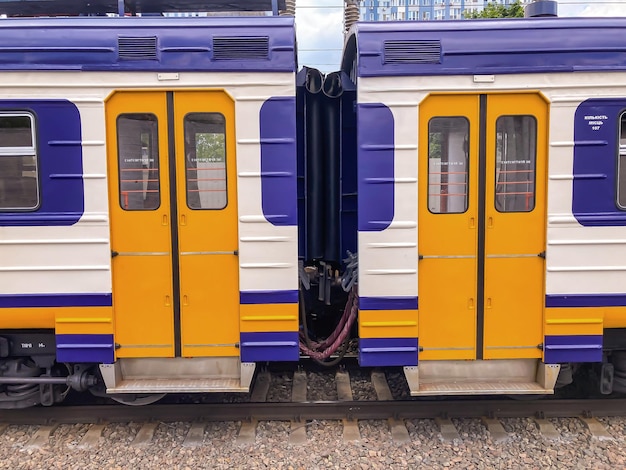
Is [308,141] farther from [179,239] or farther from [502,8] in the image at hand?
[502,8]

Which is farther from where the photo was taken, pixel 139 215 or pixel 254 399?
pixel 254 399

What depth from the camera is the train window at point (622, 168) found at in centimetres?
461

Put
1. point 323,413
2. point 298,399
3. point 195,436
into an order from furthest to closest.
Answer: point 298,399 → point 323,413 → point 195,436

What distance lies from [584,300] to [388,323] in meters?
1.73

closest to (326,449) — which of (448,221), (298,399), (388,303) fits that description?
(298,399)

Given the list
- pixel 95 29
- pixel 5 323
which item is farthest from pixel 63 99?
pixel 5 323

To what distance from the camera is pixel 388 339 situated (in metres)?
4.70

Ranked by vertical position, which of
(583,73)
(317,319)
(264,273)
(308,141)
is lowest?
(317,319)

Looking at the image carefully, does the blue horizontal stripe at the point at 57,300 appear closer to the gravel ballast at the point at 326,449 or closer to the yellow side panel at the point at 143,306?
the yellow side panel at the point at 143,306

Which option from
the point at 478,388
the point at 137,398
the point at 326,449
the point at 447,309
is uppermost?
the point at 447,309

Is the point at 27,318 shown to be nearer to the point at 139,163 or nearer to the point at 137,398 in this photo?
the point at 137,398

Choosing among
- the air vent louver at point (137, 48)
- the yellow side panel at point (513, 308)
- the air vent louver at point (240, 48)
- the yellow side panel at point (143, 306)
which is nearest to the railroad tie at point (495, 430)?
the yellow side panel at point (513, 308)

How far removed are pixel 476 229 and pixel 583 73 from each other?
1.61 meters

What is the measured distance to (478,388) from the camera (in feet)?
15.4
